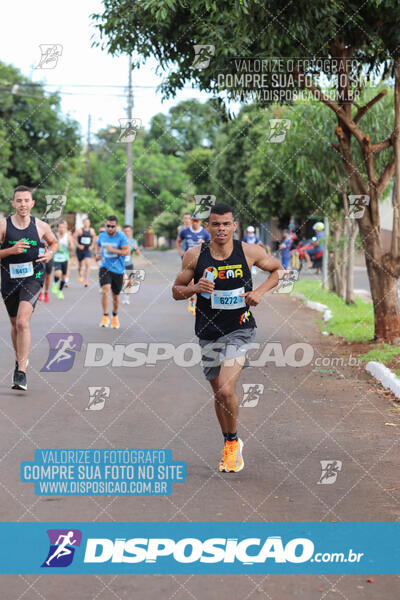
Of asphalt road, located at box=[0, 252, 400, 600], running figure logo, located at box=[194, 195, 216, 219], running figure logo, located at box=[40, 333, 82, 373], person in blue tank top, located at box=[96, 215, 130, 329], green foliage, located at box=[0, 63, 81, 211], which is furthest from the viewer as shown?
green foliage, located at box=[0, 63, 81, 211]

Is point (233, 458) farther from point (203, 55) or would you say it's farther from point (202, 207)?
point (202, 207)

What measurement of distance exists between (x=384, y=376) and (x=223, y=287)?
4502 millimetres

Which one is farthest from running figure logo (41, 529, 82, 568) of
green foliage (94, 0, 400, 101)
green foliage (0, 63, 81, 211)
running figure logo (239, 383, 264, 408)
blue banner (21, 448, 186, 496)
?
green foliage (0, 63, 81, 211)

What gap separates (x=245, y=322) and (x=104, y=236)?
8.75m

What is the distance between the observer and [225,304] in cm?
618

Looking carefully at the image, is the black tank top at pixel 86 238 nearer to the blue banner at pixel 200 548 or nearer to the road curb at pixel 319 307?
the road curb at pixel 319 307

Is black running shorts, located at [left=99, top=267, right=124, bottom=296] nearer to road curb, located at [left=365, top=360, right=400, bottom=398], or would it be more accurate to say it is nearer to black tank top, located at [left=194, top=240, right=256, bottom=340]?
road curb, located at [left=365, top=360, right=400, bottom=398]

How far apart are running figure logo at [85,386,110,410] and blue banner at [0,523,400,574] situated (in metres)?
3.41

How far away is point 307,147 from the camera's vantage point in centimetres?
2047

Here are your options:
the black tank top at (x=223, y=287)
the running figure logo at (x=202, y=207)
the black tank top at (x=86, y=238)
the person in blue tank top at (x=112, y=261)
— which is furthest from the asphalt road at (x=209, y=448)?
the black tank top at (x=86, y=238)

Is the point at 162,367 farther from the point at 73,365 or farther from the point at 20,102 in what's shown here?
the point at 20,102

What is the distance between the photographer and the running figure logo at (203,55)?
11242mm

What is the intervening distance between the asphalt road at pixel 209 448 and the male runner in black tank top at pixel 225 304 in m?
0.43

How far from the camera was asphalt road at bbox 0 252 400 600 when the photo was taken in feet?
13.8
